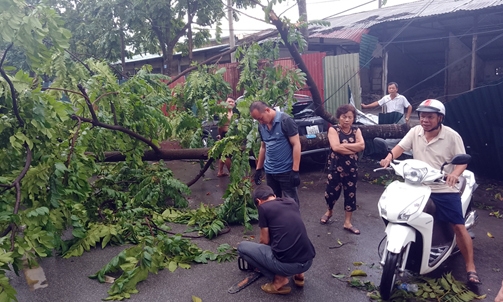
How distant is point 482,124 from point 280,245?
182 inches

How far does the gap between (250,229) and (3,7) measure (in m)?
3.57

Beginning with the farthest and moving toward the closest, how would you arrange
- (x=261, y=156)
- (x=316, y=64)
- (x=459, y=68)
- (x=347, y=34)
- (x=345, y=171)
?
(x=459, y=68) < (x=347, y=34) < (x=316, y=64) < (x=261, y=156) < (x=345, y=171)

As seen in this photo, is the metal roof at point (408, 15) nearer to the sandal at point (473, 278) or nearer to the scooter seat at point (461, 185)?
the scooter seat at point (461, 185)

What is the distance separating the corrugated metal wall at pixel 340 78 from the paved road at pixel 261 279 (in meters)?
5.53

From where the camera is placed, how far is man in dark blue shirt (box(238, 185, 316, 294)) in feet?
12.9

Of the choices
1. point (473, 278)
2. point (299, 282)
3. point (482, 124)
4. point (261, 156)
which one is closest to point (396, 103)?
point (482, 124)

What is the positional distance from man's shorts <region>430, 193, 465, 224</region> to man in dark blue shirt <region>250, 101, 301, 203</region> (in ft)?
5.63

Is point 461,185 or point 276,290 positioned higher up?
point 461,185

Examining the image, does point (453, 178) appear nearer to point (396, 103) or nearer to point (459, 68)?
point (396, 103)

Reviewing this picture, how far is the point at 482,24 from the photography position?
1244 centimetres

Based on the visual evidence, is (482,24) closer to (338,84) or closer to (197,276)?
(338,84)

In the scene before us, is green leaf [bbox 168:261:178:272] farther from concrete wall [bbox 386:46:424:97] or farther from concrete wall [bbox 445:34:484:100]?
concrete wall [bbox 386:46:424:97]

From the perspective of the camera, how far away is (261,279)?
4.38 metres

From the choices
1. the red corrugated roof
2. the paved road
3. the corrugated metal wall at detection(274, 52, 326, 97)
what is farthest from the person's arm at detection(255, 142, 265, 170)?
the red corrugated roof
